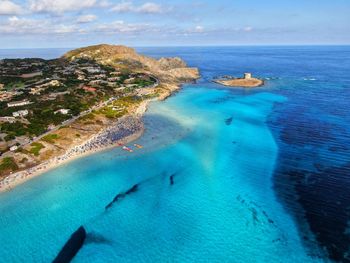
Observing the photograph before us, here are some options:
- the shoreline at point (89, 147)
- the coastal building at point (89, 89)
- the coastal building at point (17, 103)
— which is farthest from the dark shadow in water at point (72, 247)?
the coastal building at point (89, 89)

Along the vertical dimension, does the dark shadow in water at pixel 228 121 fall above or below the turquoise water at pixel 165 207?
above

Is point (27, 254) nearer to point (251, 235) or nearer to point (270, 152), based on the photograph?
point (251, 235)

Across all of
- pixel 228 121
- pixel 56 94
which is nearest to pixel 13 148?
pixel 56 94

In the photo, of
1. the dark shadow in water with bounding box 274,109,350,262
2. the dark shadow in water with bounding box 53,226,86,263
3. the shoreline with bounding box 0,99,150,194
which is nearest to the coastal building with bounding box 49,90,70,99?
the shoreline with bounding box 0,99,150,194

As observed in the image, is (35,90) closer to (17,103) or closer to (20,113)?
(17,103)

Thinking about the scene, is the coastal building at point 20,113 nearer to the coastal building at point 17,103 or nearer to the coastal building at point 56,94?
the coastal building at point 17,103

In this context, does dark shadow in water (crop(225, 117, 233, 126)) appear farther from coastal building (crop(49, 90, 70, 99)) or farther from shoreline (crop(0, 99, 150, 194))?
coastal building (crop(49, 90, 70, 99))

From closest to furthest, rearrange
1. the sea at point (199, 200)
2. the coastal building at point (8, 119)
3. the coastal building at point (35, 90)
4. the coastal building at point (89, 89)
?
the sea at point (199, 200) < the coastal building at point (8, 119) < the coastal building at point (35, 90) < the coastal building at point (89, 89)
